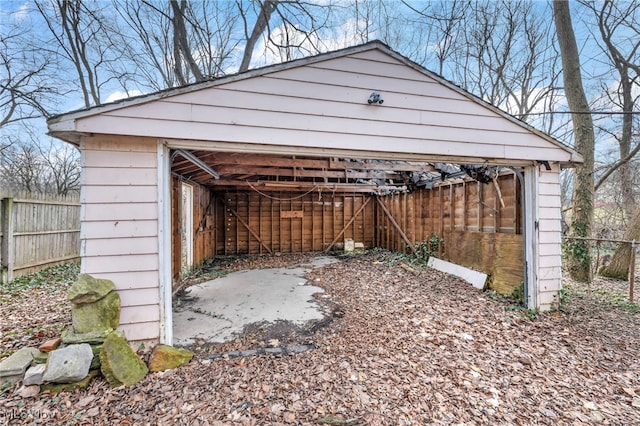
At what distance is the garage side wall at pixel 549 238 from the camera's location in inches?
154

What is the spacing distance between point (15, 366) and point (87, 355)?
57 cm

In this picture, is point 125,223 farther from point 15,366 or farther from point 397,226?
point 397,226

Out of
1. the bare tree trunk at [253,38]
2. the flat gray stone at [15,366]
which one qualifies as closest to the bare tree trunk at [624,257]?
the flat gray stone at [15,366]

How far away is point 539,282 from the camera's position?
3922 mm

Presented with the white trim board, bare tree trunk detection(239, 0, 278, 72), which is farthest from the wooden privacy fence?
the white trim board

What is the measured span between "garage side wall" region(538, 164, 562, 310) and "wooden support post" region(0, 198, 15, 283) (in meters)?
9.14

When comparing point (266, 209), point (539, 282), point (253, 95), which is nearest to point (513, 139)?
point (539, 282)

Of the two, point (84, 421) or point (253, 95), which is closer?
point (84, 421)

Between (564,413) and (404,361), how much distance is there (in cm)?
121

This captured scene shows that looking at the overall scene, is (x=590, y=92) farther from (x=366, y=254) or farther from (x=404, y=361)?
(x=404, y=361)

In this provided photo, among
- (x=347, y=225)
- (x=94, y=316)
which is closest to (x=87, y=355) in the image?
(x=94, y=316)

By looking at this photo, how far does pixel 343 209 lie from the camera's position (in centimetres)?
1116

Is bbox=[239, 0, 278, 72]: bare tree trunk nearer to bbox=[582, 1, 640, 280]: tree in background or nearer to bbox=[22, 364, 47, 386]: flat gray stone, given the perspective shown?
bbox=[22, 364, 47, 386]: flat gray stone

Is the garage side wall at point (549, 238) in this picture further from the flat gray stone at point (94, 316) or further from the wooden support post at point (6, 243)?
the wooden support post at point (6, 243)
